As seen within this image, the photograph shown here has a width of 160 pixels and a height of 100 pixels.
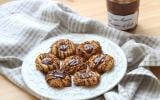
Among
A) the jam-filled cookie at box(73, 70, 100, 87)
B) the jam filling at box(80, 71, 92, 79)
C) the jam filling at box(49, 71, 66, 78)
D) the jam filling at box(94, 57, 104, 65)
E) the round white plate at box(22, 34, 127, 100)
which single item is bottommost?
the round white plate at box(22, 34, 127, 100)

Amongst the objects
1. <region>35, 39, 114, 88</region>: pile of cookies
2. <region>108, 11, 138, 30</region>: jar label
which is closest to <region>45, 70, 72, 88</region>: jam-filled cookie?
<region>35, 39, 114, 88</region>: pile of cookies

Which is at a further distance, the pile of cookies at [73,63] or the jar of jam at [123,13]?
the jar of jam at [123,13]

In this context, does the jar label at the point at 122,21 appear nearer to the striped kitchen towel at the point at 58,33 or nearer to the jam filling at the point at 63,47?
the striped kitchen towel at the point at 58,33

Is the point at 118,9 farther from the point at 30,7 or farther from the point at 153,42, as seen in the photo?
the point at 30,7

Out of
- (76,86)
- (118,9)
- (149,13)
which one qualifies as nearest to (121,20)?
(118,9)

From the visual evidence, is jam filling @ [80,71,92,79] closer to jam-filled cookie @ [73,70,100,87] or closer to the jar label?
jam-filled cookie @ [73,70,100,87]

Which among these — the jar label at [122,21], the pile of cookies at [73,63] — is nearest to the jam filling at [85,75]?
the pile of cookies at [73,63]

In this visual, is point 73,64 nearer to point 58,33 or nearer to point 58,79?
point 58,79

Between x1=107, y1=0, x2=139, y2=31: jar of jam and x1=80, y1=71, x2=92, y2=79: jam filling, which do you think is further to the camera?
x1=107, y1=0, x2=139, y2=31: jar of jam
